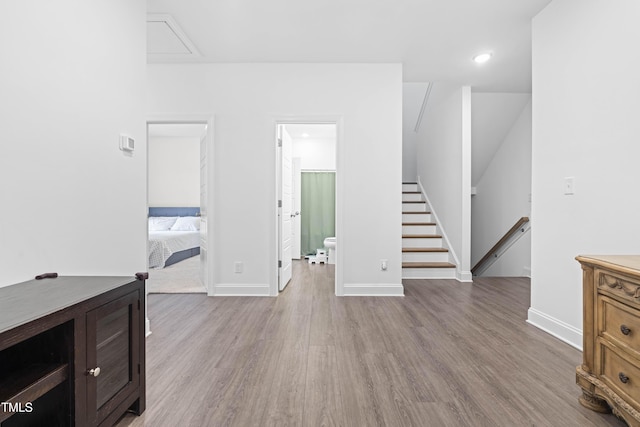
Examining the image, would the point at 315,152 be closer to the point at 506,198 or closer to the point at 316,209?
the point at 316,209

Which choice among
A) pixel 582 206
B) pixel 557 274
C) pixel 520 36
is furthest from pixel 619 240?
pixel 520 36

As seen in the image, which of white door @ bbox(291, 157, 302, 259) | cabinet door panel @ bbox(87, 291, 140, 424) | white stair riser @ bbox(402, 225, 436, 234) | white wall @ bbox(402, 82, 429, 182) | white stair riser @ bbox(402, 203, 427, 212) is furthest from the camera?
white door @ bbox(291, 157, 302, 259)

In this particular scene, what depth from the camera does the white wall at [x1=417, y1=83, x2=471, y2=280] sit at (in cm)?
416

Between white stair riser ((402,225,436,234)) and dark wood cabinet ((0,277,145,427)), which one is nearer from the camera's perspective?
dark wood cabinet ((0,277,145,427))

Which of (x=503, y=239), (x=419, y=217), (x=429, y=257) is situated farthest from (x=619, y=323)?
(x=419, y=217)

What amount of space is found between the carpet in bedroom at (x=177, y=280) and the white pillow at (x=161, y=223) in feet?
4.40

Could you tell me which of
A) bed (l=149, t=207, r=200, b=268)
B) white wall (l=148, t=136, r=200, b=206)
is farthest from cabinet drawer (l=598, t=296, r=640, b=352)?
white wall (l=148, t=136, r=200, b=206)

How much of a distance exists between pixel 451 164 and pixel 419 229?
44.1 inches

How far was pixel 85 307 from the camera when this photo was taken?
1.13m

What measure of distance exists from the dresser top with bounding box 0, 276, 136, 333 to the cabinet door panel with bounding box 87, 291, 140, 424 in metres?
0.08

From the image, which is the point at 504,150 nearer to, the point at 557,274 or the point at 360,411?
the point at 557,274

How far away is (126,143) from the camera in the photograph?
2080mm

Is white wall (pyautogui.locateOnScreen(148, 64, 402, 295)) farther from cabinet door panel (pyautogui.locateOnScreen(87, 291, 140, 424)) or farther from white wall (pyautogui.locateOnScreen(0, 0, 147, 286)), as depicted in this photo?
cabinet door panel (pyautogui.locateOnScreen(87, 291, 140, 424))

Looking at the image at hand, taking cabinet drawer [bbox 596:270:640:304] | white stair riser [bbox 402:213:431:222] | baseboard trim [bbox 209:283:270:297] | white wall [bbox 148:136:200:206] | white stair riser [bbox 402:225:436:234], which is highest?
white wall [bbox 148:136:200:206]
